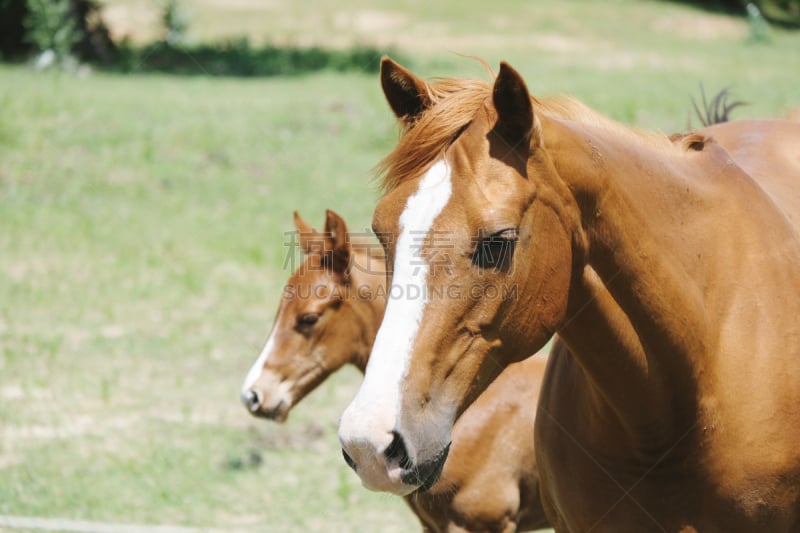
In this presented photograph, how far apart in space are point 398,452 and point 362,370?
3049mm

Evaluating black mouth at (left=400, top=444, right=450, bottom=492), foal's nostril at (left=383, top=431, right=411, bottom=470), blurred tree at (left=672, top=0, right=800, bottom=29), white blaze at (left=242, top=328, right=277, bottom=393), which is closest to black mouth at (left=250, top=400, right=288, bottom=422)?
white blaze at (left=242, top=328, right=277, bottom=393)

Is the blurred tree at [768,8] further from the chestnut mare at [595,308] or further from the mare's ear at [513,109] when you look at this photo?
the mare's ear at [513,109]

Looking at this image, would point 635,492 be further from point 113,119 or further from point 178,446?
point 113,119

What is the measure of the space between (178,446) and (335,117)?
27.9 feet

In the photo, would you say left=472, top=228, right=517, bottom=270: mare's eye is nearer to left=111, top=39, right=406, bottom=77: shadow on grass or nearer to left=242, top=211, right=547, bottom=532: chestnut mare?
left=242, top=211, right=547, bottom=532: chestnut mare

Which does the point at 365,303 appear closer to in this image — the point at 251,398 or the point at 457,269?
the point at 251,398

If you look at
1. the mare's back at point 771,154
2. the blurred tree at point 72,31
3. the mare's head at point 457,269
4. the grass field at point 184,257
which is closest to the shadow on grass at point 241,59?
the blurred tree at point 72,31

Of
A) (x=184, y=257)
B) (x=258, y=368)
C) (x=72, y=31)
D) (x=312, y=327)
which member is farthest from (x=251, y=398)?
(x=72, y=31)

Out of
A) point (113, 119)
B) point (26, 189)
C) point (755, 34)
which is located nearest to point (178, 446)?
point (26, 189)

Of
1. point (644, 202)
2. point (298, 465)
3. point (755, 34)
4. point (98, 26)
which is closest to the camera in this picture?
point (644, 202)

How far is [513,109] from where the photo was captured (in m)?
2.40

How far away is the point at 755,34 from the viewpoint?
25219 mm

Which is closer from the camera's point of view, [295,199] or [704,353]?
[704,353]

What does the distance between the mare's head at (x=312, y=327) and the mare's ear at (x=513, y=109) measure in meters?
2.72
